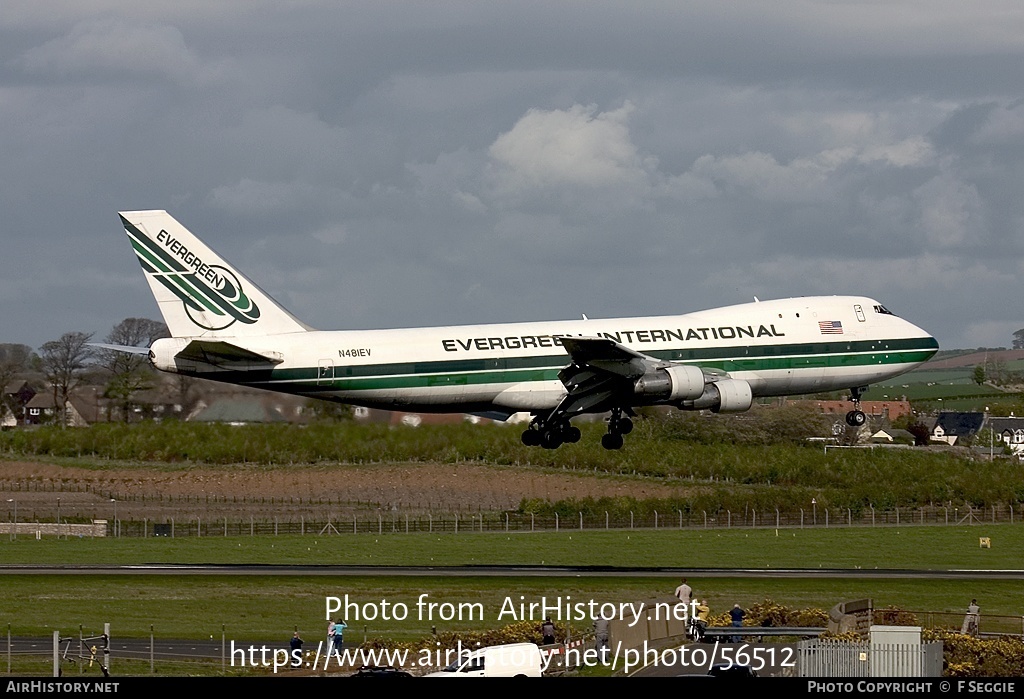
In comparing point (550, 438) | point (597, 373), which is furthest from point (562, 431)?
point (597, 373)

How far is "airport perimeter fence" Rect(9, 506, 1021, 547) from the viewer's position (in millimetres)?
95312

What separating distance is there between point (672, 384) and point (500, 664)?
23.6 m

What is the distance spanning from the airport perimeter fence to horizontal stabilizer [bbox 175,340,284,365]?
38.3m

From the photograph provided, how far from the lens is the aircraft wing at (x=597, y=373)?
60725mm

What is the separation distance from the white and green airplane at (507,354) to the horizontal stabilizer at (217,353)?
1.9 inches

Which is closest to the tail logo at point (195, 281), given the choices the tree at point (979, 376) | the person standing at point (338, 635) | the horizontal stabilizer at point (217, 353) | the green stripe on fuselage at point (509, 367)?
the horizontal stabilizer at point (217, 353)

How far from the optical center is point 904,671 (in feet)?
134

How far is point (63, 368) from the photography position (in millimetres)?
98688

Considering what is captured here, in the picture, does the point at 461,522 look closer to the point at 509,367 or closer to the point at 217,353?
the point at 509,367

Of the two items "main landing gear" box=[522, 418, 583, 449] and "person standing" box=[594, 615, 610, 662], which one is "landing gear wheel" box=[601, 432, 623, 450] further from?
"person standing" box=[594, 615, 610, 662]

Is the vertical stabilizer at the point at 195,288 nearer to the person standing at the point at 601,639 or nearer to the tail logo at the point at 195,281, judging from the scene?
the tail logo at the point at 195,281
